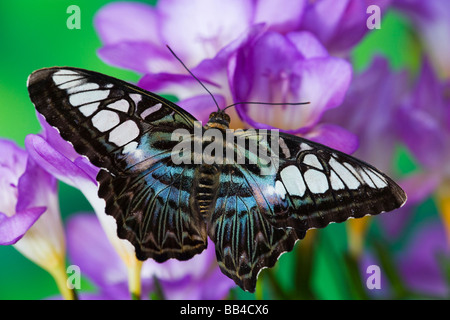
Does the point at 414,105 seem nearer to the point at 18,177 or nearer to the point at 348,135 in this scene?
the point at 348,135

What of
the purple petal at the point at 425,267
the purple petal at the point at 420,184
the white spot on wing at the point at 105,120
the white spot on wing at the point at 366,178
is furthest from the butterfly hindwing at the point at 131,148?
the purple petal at the point at 425,267

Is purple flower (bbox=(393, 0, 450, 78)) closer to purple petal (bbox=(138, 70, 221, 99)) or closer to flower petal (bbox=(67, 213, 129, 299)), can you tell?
purple petal (bbox=(138, 70, 221, 99))

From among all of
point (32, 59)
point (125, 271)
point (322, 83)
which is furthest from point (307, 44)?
point (32, 59)

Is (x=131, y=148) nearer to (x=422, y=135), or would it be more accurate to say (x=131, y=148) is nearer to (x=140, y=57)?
(x=140, y=57)

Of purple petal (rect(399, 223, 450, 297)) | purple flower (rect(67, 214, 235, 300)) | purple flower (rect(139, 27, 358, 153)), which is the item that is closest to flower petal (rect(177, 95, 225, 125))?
purple flower (rect(139, 27, 358, 153))

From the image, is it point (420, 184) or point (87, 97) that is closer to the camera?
point (87, 97)

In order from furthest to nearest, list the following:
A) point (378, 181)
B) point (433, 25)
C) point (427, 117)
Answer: point (433, 25), point (427, 117), point (378, 181)
